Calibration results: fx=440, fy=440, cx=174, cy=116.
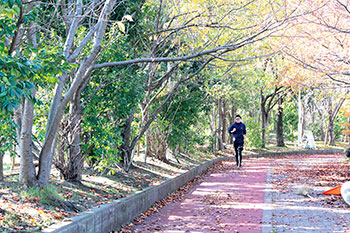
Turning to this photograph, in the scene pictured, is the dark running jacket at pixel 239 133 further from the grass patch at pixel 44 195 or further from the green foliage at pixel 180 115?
the grass patch at pixel 44 195

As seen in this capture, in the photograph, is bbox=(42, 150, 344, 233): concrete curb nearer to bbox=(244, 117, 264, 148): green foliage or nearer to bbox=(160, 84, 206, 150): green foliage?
bbox=(160, 84, 206, 150): green foliage

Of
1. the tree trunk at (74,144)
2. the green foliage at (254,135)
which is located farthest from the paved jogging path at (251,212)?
the green foliage at (254,135)

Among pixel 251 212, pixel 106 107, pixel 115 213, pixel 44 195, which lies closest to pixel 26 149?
pixel 44 195

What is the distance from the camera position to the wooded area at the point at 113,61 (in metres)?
5.65

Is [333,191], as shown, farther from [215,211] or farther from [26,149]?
[26,149]

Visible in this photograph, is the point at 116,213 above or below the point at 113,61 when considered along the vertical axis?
below

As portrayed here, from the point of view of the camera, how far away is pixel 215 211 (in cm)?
898

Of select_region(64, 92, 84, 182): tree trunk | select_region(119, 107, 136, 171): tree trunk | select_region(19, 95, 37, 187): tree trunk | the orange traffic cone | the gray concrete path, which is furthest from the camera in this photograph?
select_region(119, 107, 136, 171): tree trunk

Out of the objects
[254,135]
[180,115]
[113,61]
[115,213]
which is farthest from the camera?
[254,135]

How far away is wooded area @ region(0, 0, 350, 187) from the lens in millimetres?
5652

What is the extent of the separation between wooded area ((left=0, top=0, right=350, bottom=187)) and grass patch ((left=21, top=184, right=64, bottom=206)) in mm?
324

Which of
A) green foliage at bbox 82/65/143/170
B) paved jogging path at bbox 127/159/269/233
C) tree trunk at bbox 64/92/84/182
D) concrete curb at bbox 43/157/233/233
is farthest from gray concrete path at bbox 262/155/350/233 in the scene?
tree trunk at bbox 64/92/84/182

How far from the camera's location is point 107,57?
9258mm

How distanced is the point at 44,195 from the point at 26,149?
0.85 meters
